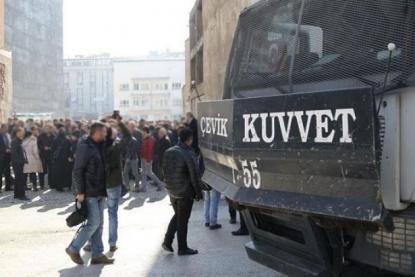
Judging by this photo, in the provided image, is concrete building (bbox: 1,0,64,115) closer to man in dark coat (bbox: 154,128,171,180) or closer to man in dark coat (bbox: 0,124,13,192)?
man in dark coat (bbox: 0,124,13,192)

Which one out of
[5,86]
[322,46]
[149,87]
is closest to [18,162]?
[5,86]

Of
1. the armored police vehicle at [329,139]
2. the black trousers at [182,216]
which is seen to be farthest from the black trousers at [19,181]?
the armored police vehicle at [329,139]

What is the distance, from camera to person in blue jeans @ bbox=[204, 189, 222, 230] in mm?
8509

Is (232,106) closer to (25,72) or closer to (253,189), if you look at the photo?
(253,189)

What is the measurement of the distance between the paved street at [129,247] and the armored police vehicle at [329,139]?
1966 millimetres

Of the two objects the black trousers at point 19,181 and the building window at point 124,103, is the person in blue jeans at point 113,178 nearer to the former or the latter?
the black trousers at point 19,181

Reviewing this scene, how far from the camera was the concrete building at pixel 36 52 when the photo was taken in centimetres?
6981

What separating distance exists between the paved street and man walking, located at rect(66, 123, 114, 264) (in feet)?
1.22

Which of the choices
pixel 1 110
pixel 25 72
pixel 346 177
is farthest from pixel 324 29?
pixel 25 72

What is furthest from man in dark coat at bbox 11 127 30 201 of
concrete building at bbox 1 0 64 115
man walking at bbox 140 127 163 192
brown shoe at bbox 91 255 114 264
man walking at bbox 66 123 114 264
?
concrete building at bbox 1 0 64 115

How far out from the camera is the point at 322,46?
4016mm

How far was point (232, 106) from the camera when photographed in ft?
13.5

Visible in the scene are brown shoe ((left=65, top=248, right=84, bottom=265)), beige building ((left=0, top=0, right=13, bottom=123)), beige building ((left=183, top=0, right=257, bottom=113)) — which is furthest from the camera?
beige building ((left=0, top=0, right=13, bottom=123))

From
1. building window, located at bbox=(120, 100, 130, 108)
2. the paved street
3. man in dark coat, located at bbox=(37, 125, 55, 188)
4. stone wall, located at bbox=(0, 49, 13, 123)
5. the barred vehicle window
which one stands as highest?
building window, located at bbox=(120, 100, 130, 108)
